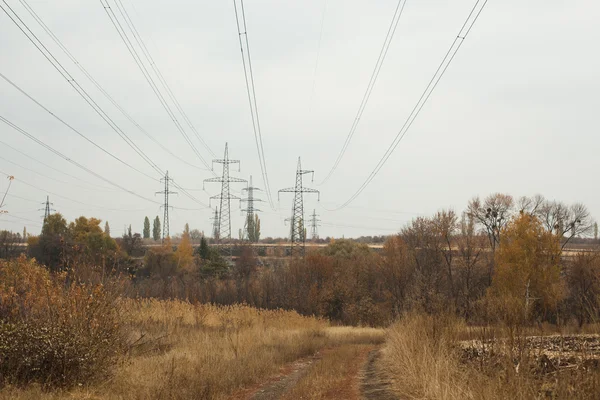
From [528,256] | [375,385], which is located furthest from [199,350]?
[528,256]

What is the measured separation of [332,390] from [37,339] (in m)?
6.83

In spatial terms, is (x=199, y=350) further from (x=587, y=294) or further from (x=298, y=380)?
(x=587, y=294)

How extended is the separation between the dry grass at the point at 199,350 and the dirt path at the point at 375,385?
3.11m

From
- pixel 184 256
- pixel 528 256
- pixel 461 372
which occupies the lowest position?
pixel 461 372

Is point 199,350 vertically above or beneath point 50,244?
beneath

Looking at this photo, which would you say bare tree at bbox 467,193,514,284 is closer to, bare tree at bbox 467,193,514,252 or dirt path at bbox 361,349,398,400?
bare tree at bbox 467,193,514,252

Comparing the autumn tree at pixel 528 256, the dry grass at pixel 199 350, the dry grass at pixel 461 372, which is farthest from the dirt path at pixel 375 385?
the autumn tree at pixel 528 256

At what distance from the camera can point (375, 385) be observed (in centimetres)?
1426

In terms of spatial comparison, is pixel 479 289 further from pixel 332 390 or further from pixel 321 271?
pixel 332 390

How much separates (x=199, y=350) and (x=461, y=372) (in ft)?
34.0

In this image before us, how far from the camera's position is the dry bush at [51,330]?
38.0 ft

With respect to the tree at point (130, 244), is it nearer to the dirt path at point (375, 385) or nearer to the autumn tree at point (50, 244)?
the autumn tree at point (50, 244)

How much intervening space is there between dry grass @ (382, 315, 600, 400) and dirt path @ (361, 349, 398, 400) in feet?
0.86

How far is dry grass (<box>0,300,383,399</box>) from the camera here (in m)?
12.0
